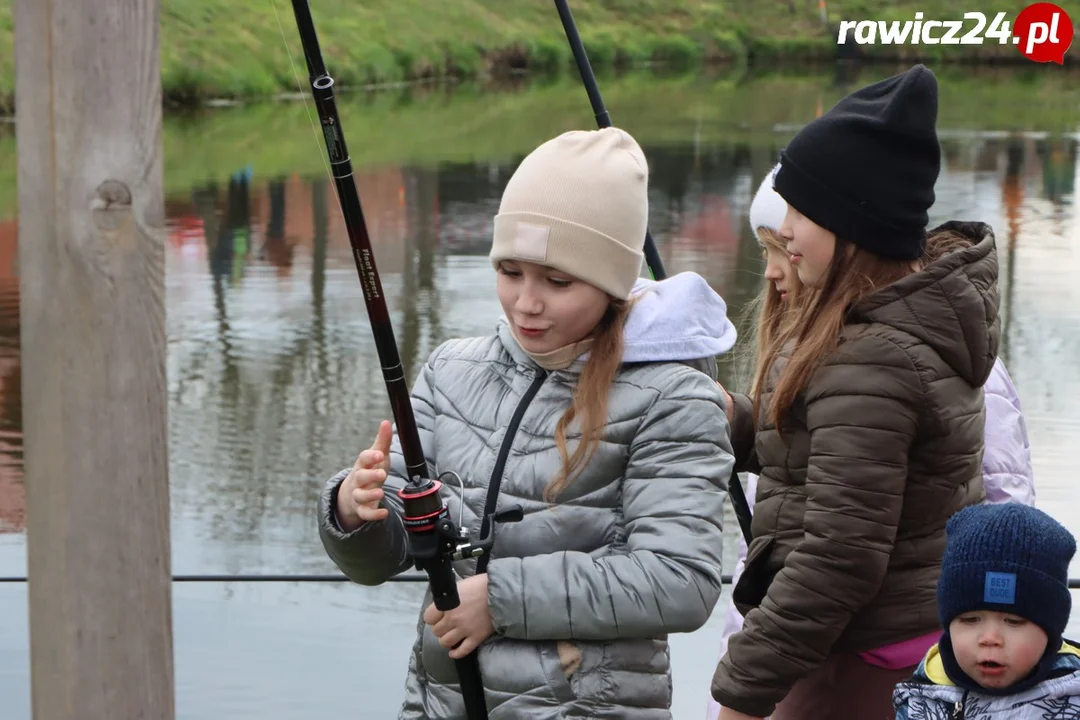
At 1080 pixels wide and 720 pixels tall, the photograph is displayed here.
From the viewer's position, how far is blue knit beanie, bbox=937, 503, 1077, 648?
6.98ft

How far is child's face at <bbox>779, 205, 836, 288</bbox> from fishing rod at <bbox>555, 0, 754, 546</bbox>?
465 millimetres

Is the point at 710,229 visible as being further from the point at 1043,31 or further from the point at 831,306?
the point at 831,306

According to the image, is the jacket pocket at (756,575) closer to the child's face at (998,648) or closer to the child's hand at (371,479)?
the child's face at (998,648)

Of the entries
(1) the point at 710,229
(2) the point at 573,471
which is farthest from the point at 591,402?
(1) the point at 710,229

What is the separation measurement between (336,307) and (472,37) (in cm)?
2619

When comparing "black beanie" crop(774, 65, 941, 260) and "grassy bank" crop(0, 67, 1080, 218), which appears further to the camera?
"grassy bank" crop(0, 67, 1080, 218)

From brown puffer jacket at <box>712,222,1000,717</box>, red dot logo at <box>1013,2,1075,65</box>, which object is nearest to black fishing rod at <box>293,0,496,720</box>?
brown puffer jacket at <box>712,222,1000,717</box>

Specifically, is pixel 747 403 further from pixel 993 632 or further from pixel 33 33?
pixel 33 33

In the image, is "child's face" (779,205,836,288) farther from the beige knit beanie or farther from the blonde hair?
the beige knit beanie

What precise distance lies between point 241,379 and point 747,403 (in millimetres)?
6228

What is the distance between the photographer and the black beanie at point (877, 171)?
7.97 feet

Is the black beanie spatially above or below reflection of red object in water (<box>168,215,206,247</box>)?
above

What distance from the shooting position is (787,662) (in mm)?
2342

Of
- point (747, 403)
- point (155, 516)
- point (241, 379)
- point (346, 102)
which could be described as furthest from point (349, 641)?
point (346, 102)
